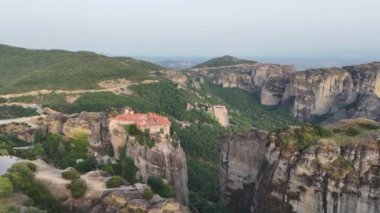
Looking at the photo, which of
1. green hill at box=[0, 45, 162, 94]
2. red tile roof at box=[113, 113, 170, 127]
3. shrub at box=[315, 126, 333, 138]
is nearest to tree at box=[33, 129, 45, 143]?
red tile roof at box=[113, 113, 170, 127]

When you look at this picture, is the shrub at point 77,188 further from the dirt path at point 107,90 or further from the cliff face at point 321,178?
the dirt path at point 107,90

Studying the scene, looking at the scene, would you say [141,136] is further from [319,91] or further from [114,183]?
[319,91]

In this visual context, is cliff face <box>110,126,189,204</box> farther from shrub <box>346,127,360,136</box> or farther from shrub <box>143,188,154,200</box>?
shrub <box>346,127,360,136</box>

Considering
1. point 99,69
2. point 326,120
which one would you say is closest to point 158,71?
point 99,69

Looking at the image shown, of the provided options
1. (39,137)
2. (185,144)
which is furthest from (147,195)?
(185,144)

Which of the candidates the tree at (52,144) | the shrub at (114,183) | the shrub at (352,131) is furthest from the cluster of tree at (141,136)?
the shrub at (352,131)

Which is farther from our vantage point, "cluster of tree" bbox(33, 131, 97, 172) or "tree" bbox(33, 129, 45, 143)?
"tree" bbox(33, 129, 45, 143)
